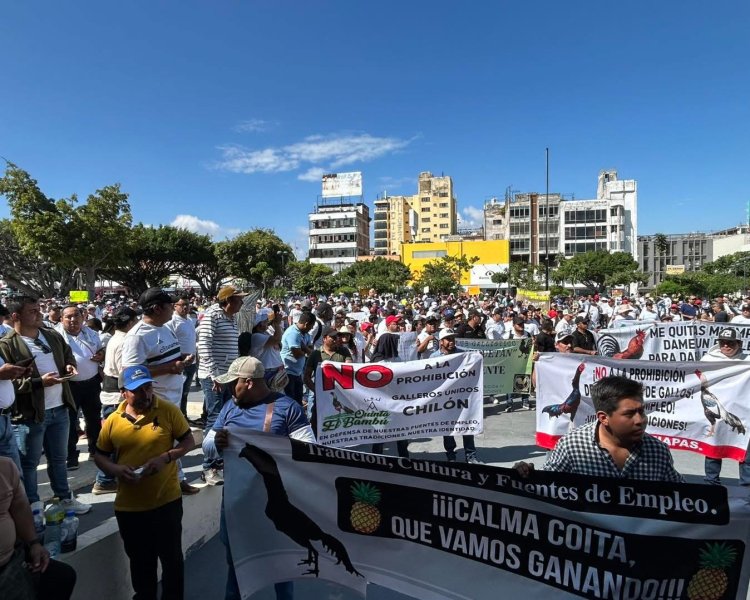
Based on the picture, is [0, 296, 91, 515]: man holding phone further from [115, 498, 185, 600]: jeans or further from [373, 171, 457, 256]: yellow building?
[373, 171, 457, 256]: yellow building

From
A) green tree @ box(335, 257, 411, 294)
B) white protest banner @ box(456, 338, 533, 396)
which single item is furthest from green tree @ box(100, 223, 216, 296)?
white protest banner @ box(456, 338, 533, 396)

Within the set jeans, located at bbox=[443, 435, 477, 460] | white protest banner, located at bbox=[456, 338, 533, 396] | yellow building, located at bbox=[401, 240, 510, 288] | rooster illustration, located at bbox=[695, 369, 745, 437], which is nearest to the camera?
rooster illustration, located at bbox=[695, 369, 745, 437]

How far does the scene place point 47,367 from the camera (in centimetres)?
409

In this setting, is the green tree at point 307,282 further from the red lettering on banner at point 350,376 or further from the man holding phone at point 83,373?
the red lettering on banner at point 350,376

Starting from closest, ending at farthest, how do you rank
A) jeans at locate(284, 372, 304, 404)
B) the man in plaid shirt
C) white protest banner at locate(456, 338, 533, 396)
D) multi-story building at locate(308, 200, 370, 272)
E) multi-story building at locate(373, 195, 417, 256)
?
1. the man in plaid shirt
2. jeans at locate(284, 372, 304, 404)
3. white protest banner at locate(456, 338, 533, 396)
4. multi-story building at locate(308, 200, 370, 272)
5. multi-story building at locate(373, 195, 417, 256)

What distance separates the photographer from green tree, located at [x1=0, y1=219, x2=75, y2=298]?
3712 centimetres

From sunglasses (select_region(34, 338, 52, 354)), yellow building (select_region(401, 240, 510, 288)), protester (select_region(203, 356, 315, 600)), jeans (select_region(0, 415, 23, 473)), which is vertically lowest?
jeans (select_region(0, 415, 23, 473))

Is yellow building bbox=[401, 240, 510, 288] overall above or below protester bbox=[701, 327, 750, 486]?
above

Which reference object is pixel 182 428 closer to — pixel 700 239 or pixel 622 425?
pixel 622 425

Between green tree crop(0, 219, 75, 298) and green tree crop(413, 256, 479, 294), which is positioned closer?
green tree crop(0, 219, 75, 298)

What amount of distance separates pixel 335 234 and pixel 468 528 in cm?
10308

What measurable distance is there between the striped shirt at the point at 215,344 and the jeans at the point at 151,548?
9.56ft

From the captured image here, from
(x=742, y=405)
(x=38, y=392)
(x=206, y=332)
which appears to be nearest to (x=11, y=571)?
(x=38, y=392)

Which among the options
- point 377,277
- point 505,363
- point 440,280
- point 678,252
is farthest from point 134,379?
point 678,252
